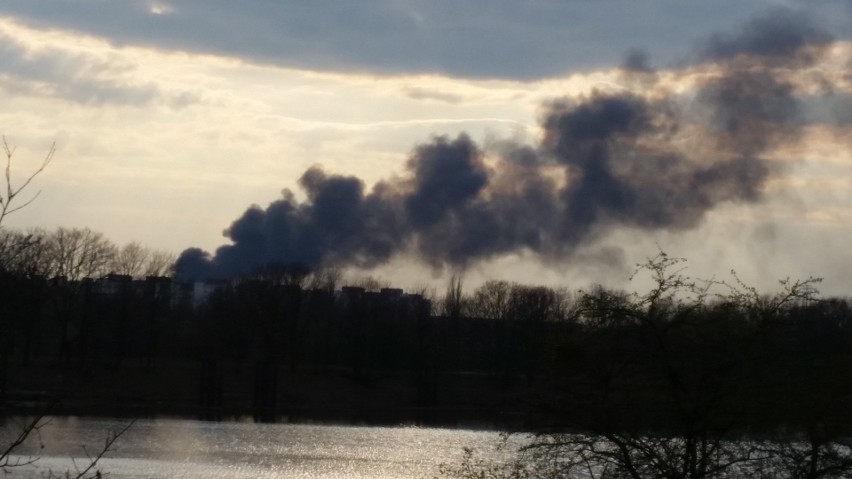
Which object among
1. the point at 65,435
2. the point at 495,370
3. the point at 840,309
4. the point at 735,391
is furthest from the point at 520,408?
the point at 495,370

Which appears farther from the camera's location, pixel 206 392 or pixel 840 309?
pixel 206 392

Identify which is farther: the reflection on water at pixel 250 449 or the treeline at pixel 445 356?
the reflection on water at pixel 250 449

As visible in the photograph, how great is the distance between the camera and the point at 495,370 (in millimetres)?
99500

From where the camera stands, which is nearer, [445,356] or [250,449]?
[250,449]

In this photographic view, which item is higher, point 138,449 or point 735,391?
point 735,391

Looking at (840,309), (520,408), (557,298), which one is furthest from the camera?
(557,298)

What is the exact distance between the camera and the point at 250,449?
5638 cm

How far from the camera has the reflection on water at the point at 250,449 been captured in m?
47.0

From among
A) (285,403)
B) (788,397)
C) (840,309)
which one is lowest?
(285,403)

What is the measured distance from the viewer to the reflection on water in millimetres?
47000

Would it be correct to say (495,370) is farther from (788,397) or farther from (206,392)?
(788,397)

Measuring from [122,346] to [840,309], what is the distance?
7785cm

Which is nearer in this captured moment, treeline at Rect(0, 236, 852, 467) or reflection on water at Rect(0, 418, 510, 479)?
treeline at Rect(0, 236, 852, 467)

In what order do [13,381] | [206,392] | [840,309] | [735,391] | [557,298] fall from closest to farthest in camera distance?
1. [735,391]
2. [840,309]
3. [13,381]
4. [206,392]
5. [557,298]
